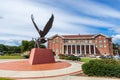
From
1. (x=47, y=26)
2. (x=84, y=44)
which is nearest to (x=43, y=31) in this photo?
(x=47, y=26)

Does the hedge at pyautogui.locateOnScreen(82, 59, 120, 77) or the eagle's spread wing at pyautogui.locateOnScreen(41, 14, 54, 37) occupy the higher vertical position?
the eagle's spread wing at pyautogui.locateOnScreen(41, 14, 54, 37)

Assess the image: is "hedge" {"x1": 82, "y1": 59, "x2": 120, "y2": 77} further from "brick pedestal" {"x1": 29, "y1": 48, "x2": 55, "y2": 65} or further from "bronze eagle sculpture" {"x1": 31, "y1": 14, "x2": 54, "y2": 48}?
"bronze eagle sculpture" {"x1": 31, "y1": 14, "x2": 54, "y2": 48}

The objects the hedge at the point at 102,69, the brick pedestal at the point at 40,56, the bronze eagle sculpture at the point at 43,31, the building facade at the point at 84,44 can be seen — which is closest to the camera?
the hedge at the point at 102,69

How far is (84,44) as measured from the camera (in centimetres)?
7225

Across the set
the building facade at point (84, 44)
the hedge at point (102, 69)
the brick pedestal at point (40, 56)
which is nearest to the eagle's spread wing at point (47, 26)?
the brick pedestal at point (40, 56)

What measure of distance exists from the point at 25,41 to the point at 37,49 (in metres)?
54.2

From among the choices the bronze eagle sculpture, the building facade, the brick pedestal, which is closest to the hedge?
the brick pedestal

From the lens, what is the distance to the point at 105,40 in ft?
238

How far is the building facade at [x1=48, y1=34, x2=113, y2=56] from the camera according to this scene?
7250 cm

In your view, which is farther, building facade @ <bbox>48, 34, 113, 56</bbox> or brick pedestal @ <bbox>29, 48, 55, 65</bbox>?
building facade @ <bbox>48, 34, 113, 56</bbox>

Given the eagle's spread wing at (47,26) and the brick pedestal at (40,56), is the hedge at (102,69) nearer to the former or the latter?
the brick pedestal at (40,56)

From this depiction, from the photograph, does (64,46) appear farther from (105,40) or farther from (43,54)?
(43,54)

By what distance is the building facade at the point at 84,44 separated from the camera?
238 feet

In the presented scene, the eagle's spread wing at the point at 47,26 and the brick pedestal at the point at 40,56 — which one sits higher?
the eagle's spread wing at the point at 47,26
